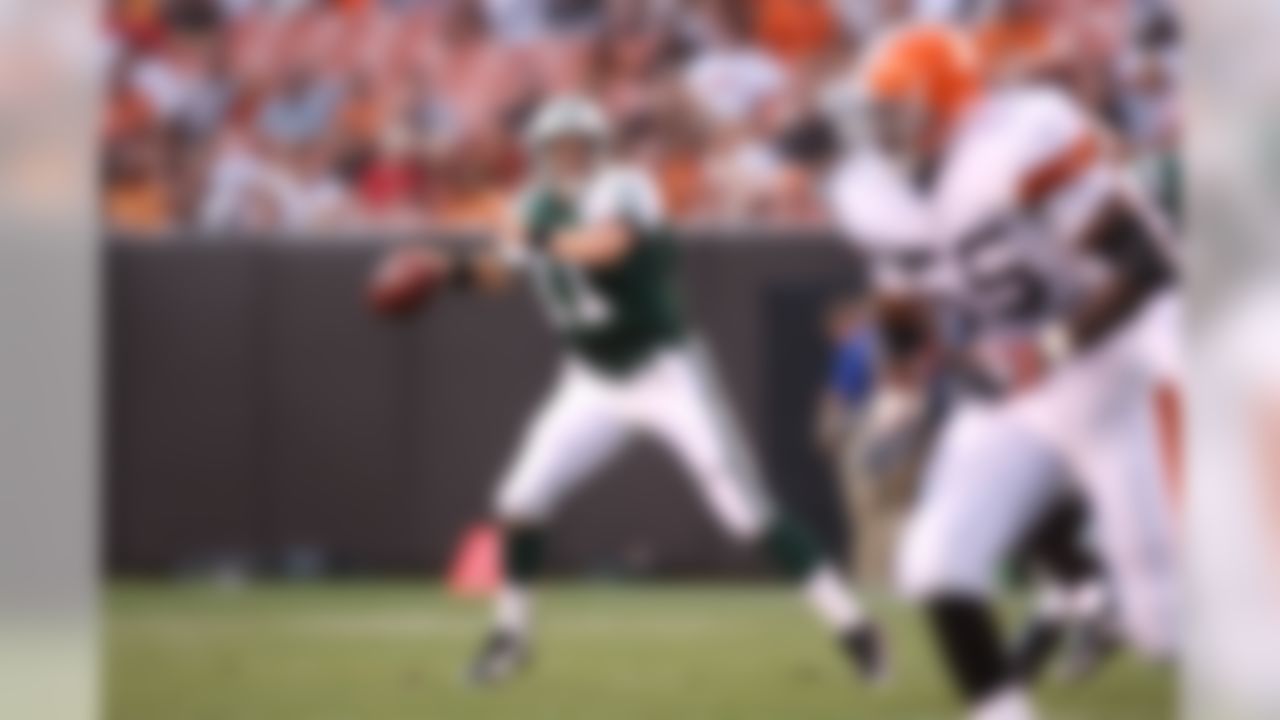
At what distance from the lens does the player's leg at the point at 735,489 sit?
4.08 m

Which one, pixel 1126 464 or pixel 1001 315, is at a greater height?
pixel 1001 315

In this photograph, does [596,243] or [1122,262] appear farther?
[596,243]

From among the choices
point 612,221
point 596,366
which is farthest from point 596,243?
point 596,366

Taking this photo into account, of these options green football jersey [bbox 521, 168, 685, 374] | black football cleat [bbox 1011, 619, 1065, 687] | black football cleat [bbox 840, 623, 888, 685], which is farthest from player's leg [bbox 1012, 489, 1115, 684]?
green football jersey [bbox 521, 168, 685, 374]

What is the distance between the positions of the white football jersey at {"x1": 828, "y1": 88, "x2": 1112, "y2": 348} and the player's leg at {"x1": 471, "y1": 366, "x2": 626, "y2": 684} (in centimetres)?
49

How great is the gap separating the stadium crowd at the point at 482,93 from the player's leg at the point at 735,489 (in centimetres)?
27

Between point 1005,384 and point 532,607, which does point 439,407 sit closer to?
point 532,607

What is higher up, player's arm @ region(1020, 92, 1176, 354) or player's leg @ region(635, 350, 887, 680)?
player's arm @ region(1020, 92, 1176, 354)

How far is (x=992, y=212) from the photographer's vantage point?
4117mm

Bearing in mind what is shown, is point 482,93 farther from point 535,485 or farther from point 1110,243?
point 1110,243

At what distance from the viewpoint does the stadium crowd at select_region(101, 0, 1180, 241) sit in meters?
4.05

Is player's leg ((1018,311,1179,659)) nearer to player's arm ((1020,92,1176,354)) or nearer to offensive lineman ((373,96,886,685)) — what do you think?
player's arm ((1020,92,1176,354))

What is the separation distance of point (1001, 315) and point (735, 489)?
48 centimetres

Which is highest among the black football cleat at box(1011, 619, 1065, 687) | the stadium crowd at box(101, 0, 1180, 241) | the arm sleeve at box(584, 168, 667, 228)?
the stadium crowd at box(101, 0, 1180, 241)
